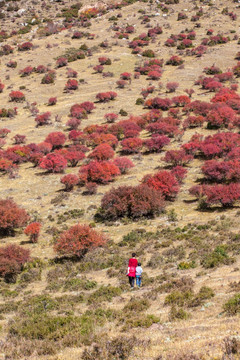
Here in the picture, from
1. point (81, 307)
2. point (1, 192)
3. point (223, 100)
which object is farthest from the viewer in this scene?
point (223, 100)

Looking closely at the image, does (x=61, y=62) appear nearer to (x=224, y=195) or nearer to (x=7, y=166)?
(x=7, y=166)

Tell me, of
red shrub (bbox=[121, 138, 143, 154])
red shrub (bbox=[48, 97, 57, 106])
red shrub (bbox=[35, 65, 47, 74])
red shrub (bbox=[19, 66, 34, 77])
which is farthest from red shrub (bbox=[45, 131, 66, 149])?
red shrub (bbox=[19, 66, 34, 77])

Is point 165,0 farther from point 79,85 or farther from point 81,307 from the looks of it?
point 81,307

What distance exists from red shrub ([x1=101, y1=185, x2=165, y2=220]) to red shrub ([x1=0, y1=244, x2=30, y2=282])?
7.78m

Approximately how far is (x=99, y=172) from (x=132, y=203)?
27.6 ft

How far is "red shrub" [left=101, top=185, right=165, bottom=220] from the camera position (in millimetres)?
23812

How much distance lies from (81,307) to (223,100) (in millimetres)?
43739

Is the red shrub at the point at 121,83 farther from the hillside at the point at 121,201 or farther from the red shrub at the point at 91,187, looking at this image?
the red shrub at the point at 91,187

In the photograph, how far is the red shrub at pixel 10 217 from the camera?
77.3 ft

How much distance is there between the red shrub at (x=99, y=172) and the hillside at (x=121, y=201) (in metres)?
0.16

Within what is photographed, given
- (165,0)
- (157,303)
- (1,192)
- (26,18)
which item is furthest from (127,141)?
(26,18)

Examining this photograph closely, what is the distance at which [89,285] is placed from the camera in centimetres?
1578

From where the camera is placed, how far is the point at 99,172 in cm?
3147

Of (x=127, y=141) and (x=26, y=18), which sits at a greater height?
(x=26, y=18)
